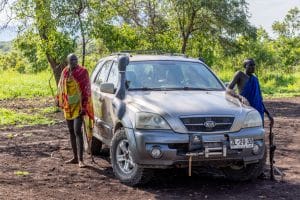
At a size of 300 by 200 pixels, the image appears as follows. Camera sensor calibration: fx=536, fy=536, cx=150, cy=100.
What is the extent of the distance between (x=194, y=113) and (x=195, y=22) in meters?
15.8

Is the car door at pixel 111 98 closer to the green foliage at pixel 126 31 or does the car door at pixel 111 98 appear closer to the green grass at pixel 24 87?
the green foliage at pixel 126 31

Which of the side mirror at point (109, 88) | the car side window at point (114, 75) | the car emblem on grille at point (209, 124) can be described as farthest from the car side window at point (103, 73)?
the car emblem on grille at point (209, 124)

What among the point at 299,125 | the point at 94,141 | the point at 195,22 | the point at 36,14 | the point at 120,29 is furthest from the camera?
the point at 195,22

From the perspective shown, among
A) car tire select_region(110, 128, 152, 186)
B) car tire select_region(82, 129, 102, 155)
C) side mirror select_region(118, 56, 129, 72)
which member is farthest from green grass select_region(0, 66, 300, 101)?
car tire select_region(110, 128, 152, 186)

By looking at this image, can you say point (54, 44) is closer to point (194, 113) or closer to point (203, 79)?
point (203, 79)

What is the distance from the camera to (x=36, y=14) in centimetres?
1562

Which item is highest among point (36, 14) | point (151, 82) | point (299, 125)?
point (36, 14)

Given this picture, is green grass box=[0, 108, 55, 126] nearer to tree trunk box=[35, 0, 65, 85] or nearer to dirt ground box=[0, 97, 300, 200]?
tree trunk box=[35, 0, 65, 85]

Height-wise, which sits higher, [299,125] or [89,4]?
[89,4]

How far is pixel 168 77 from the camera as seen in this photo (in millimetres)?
7746

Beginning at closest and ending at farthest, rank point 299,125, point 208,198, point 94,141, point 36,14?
point 208,198, point 94,141, point 299,125, point 36,14

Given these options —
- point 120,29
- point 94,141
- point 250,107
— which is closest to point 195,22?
point 120,29

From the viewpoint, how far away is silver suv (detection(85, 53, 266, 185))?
6395 mm

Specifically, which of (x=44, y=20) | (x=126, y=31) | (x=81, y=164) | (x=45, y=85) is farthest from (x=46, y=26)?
(x=45, y=85)
